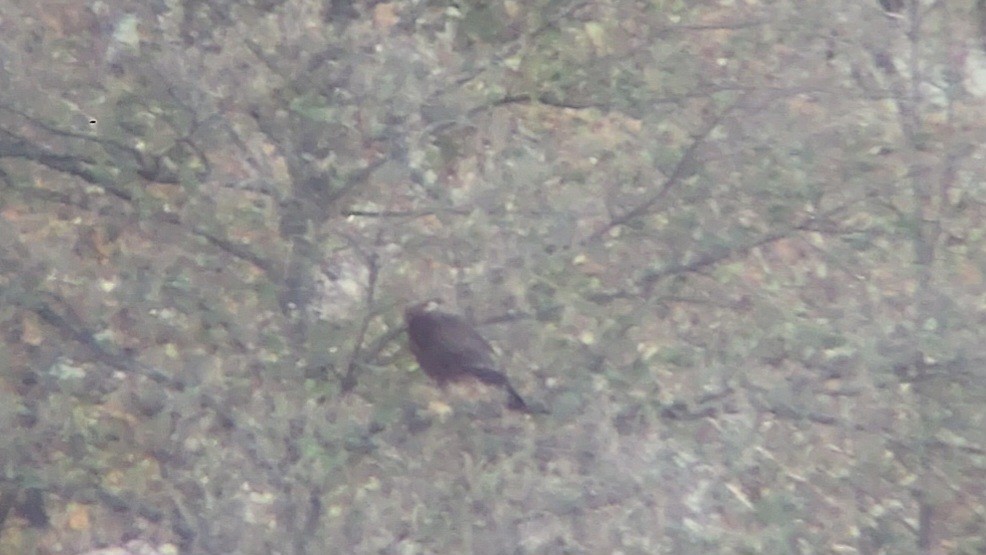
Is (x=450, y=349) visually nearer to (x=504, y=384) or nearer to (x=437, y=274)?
(x=437, y=274)

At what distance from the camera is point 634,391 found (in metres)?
3.82

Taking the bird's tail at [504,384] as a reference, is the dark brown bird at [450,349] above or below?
above

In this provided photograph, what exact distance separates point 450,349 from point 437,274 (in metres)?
0.28

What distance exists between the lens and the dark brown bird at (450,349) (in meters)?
3.53

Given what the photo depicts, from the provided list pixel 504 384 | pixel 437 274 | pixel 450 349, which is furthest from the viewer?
pixel 504 384

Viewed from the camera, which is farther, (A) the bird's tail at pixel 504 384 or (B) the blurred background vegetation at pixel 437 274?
(A) the bird's tail at pixel 504 384

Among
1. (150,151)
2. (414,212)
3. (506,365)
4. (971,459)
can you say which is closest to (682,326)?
(506,365)

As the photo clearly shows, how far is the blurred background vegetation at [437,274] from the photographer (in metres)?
3.55

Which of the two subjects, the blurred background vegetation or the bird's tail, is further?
the bird's tail

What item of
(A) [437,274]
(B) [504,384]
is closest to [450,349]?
(A) [437,274]

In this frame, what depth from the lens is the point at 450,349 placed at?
3439 mm

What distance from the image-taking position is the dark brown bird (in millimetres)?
3533

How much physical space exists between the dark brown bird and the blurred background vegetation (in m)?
0.06

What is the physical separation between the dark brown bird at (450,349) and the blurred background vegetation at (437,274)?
58mm
